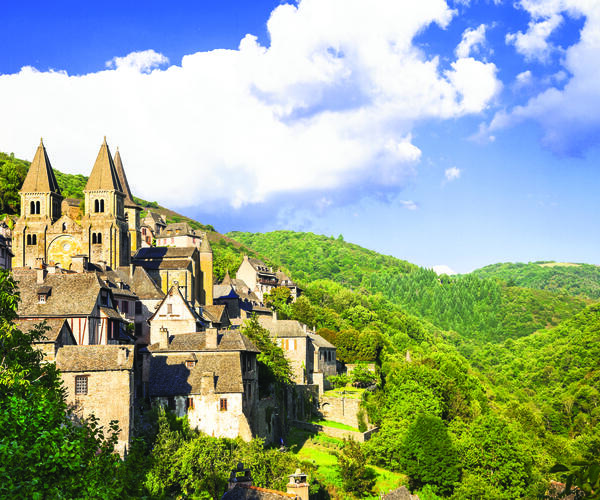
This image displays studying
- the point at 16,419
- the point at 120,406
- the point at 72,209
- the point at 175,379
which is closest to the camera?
the point at 16,419

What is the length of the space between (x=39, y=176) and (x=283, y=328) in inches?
1506

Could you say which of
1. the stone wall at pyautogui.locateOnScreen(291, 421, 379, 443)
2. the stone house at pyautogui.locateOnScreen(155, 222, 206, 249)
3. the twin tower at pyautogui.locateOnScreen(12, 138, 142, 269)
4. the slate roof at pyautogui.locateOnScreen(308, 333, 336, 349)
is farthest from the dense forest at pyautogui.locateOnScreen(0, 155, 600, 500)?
the twin tower at pyautogui.locateOnScreen(12, 138, 142, 269)

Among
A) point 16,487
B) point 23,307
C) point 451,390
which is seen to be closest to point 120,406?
point 23,307

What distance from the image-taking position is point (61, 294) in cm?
4853

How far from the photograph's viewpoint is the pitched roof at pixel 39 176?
8250 centimetres

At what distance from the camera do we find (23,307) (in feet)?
154

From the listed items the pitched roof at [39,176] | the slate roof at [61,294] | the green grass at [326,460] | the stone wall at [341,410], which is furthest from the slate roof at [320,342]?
the pitched roof at [39,176]

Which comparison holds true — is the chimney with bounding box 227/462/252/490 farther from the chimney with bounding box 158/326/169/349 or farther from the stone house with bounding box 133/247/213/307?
the stone house with bounding box 133/247/213/307

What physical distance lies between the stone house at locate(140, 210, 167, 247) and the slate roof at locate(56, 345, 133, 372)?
→ 3489 inches

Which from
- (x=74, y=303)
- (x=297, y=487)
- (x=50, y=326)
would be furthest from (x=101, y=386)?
(x=297, y=487)

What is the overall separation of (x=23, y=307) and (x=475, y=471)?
46.2 m

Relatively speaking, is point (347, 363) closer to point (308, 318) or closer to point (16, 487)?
point (308, 318)

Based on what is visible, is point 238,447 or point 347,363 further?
point 347,363

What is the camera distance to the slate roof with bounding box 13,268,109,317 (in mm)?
47125
